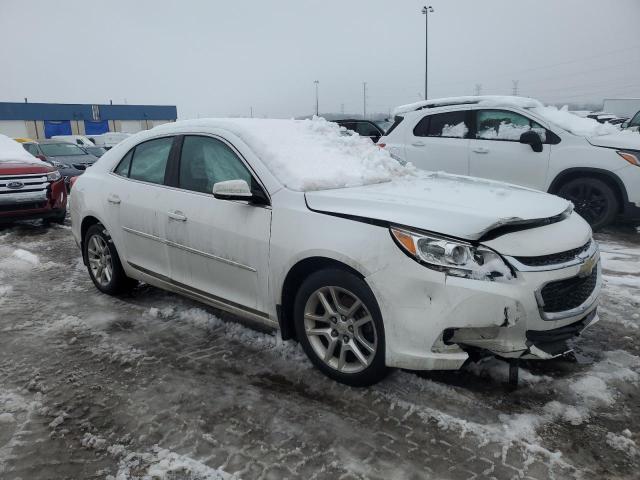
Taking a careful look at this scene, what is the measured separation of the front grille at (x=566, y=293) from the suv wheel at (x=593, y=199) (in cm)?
439

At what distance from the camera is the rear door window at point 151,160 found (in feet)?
13.6

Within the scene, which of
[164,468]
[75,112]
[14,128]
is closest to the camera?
[164,468]

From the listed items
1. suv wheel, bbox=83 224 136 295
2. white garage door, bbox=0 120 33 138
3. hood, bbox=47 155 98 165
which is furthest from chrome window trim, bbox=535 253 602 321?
white garage door, bbox=0 120 33 138

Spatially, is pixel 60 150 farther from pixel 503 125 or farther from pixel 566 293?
pixel 566 293

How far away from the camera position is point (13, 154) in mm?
8758

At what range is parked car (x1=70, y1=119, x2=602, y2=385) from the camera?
104 inches

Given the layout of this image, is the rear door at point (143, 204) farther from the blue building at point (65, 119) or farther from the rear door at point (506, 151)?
the blue building at point (65, 119)

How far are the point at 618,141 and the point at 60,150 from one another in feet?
48.3

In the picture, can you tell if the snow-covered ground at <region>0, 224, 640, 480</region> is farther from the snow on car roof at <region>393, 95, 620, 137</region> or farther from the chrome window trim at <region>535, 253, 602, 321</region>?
the snow on car roof at <region>393, 95, 620, 137</region>

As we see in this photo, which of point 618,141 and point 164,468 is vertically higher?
point 618,141

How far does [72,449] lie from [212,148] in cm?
219

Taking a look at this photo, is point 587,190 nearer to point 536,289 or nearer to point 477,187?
point 477,187

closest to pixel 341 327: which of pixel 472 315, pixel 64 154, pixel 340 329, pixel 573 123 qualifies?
pixel 340 329

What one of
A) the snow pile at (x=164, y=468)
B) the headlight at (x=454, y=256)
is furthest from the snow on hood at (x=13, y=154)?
the headlight at (x=454, y=256)
